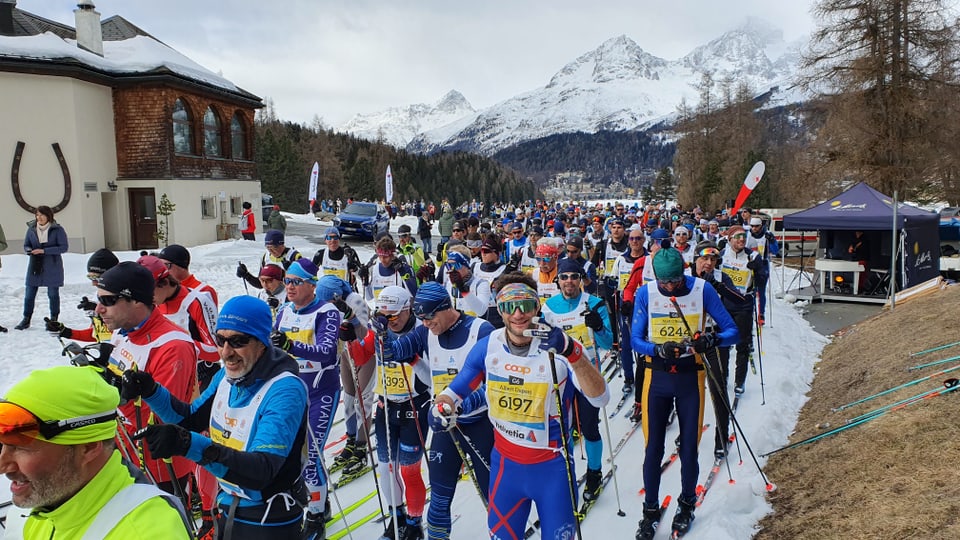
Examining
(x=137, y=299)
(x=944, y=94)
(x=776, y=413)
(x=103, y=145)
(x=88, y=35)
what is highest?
(x=88, y=35)

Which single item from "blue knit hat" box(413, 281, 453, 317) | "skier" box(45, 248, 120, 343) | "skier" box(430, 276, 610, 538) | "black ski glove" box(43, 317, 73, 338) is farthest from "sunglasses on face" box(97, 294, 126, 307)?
"skier" box(430, 276, 610, 538)

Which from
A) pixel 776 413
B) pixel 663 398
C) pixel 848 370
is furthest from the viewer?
pixel 848 370

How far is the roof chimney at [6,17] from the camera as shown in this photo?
69.1 ft

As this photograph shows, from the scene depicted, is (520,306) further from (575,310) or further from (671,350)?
(575,310)

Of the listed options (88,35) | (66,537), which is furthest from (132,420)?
(88,35)

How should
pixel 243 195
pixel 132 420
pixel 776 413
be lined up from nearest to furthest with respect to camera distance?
pixel 132 420 < pixel 776 413 < pixel 243 195

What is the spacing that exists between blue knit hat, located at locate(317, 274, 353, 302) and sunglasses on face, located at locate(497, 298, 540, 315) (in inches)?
84.6

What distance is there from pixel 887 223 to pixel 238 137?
25.3m

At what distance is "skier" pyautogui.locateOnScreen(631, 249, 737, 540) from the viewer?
190 inches

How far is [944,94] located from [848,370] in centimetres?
2258

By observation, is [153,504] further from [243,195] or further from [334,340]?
[243,195]

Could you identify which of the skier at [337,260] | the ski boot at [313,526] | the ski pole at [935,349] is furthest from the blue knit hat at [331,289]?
the ski pole at [935,349]

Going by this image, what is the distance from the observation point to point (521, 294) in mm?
3652

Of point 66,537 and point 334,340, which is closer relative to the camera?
point 66,537
